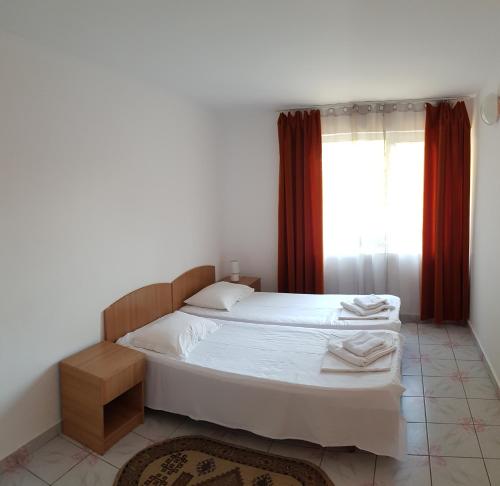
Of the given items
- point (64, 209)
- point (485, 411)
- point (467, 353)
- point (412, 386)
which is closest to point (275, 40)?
point (64, 209)

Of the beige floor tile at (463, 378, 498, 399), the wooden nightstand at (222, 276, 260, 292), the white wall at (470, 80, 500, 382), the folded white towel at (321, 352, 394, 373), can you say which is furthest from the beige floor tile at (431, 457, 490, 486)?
the wooden nightstand at (222, 276, 260, 292)

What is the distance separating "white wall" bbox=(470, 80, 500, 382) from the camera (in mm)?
3014

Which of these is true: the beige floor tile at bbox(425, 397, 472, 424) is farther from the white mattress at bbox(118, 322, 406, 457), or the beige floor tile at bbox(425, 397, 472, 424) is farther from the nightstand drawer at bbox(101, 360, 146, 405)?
the nightstand drawer at bbox(101, 360, 146, 405)

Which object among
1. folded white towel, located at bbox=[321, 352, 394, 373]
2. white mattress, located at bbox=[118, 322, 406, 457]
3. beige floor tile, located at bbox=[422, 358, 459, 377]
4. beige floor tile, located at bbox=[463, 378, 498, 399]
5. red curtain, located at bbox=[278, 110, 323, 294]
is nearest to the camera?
white mattress, located at bbox=[118, 322, 406, 457]

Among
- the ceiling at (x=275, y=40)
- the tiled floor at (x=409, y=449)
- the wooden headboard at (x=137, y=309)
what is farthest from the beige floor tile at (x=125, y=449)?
the ceiling at (x=275, y=40)

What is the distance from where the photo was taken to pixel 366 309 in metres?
3.45

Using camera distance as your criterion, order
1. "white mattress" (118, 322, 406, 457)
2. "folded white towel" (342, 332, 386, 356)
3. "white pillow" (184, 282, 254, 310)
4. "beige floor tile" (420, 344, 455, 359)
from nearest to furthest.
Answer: "white mattress" (118, 322, 406, 457) → "folded white towel" (342, 332, 386, 356) → "beige floor tile" (420, 344, 455, 359) → "white pillow" (184, 282, 254, 310)

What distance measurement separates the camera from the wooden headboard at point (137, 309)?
114 inches

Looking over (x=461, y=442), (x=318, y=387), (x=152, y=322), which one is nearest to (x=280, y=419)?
(x=318, y=387)

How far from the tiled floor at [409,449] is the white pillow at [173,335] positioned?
17.6 inches

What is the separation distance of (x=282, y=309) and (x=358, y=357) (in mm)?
1250

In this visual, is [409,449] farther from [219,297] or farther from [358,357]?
[219,297]

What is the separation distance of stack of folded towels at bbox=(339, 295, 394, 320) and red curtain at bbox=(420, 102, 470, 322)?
1.00m

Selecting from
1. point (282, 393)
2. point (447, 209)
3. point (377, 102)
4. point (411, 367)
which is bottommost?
point (411, 367)
